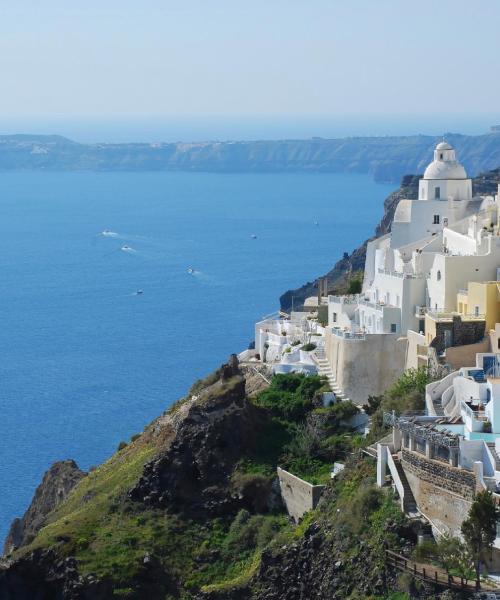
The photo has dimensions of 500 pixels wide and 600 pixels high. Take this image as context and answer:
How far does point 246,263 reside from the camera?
109 m

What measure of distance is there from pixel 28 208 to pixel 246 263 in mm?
64601

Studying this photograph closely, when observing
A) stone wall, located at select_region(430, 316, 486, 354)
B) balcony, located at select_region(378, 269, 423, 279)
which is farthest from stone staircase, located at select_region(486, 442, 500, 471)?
balcony, located at select_region(378, 269, 423, 279)

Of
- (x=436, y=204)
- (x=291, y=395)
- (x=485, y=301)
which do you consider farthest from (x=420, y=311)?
(x=436, y=204)

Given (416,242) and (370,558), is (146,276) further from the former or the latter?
(370,558)

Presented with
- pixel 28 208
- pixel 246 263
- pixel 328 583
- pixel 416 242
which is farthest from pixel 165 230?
pixel 328 583

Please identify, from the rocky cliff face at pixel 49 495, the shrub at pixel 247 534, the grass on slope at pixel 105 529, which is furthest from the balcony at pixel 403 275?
the rocky cliff face at pixel 49 495

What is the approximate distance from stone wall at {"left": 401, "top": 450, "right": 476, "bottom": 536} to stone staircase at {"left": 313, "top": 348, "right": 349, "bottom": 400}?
278 inches

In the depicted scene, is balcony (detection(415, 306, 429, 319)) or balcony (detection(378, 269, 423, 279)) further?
balcony (detection(378, 269, 423, 279))

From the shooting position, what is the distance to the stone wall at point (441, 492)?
2612 cm

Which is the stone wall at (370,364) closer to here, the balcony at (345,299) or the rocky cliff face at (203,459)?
the rocky cliff face at (203,459)

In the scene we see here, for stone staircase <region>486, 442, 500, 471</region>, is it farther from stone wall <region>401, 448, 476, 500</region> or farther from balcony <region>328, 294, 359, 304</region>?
balcony <region>328, 294, 359, 304</region>

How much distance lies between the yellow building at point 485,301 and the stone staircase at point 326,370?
334 cm

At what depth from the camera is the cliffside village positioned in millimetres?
26969

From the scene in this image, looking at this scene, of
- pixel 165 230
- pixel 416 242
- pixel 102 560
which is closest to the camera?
pixel 102 560
